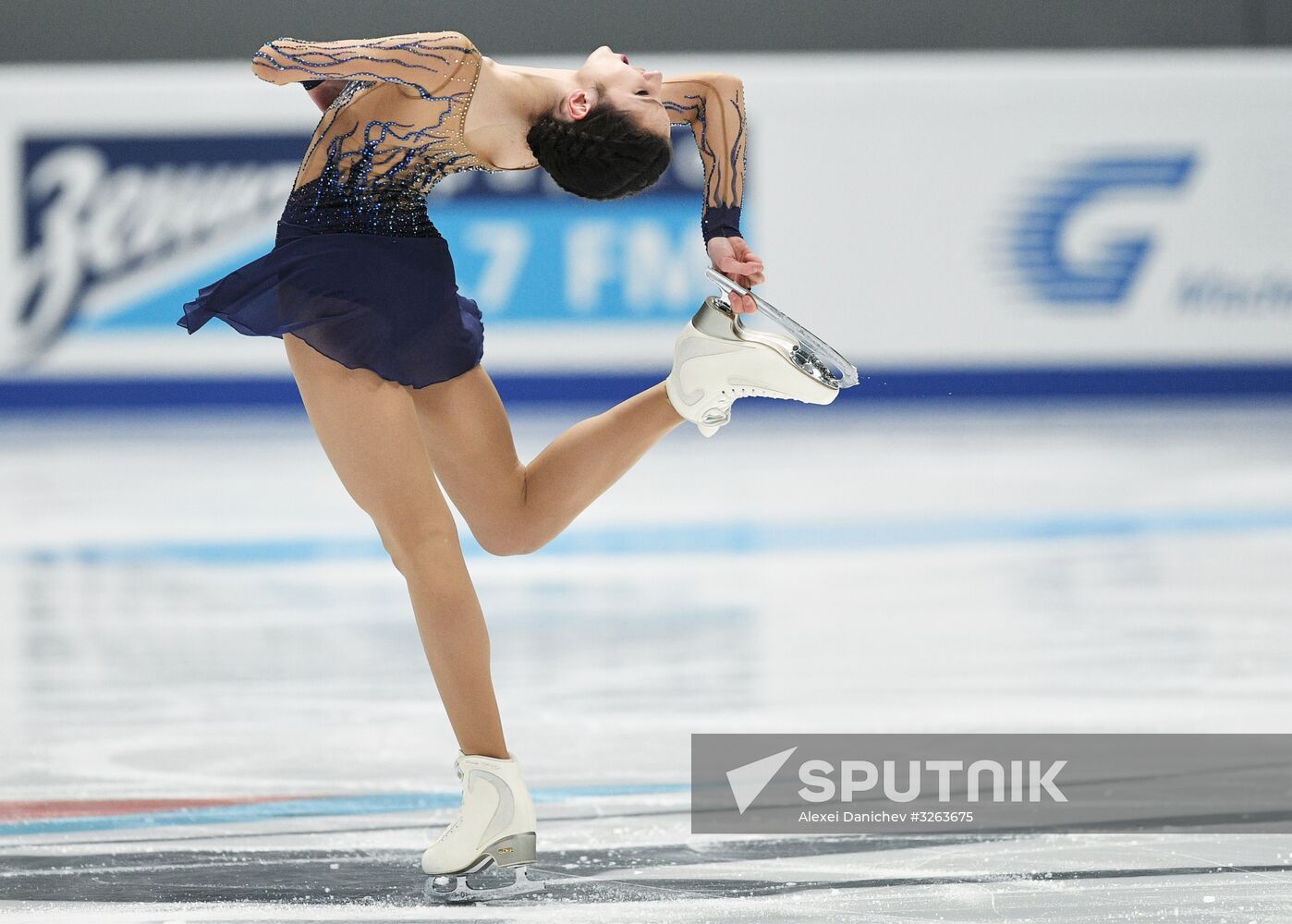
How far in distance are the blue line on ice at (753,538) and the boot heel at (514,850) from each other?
9.88 feet

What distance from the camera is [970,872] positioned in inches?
93.5

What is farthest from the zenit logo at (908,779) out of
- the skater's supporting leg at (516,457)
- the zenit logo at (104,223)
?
the zenit logo at (104,223)

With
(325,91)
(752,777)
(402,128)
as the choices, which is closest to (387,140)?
(402,128)

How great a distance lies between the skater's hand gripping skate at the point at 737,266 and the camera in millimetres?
2477

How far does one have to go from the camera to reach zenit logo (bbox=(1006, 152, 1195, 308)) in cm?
921

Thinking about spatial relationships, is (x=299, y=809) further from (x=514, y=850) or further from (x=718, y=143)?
(x=718, y=143)

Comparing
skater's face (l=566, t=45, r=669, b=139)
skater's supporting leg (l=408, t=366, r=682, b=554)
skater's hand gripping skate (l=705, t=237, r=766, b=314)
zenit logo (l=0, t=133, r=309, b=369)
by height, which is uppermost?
zenit logo (l=0, t=133, r=309, b=369)

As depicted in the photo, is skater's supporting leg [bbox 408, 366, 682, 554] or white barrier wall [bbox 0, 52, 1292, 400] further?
white barrier wall [bbox 0, 52, 1292, 400]

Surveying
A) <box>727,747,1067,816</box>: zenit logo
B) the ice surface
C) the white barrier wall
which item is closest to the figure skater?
the ice surface

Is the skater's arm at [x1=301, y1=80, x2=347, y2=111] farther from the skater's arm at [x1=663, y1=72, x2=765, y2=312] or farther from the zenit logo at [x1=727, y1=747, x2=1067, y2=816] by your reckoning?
the zenit logo at [x1=727, y1=747, x2=1067, y2=816]

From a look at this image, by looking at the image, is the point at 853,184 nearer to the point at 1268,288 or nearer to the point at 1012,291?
the point at 1012,291

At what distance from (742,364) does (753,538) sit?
3.19 meters

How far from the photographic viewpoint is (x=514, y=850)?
7.77 feet

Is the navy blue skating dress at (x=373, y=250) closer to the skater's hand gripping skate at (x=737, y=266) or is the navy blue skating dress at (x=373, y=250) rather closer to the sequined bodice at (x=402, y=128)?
the sequined bodice at (x=402, y=128)
